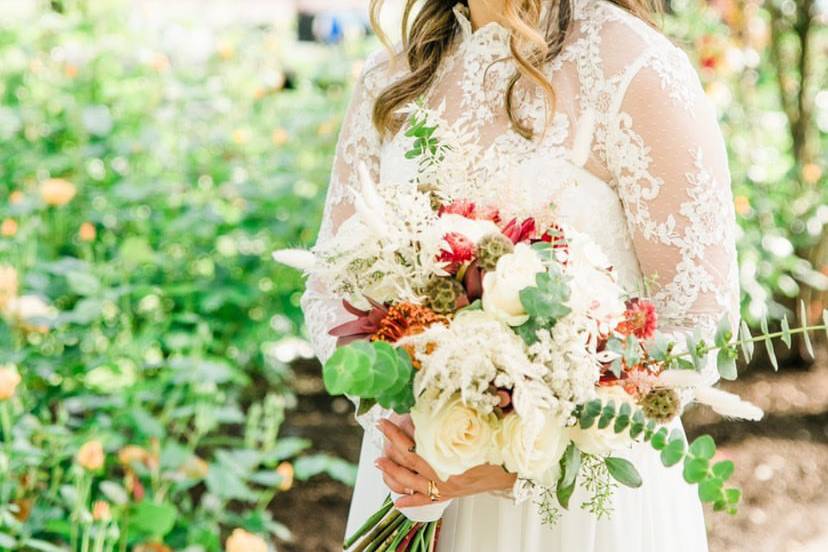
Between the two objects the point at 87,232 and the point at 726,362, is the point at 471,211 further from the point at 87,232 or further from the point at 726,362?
the point at 87,232

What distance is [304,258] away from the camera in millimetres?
1663

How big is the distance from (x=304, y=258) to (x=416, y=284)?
200mm

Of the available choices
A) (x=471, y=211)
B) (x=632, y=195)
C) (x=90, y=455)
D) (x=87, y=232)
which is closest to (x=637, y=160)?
(x=632, y=195)

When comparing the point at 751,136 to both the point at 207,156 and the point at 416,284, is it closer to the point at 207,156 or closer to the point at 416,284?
the point at 207,156

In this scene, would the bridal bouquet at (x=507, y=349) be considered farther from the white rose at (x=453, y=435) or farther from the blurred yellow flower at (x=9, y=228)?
the blurred yellow flower at (x=9, y=228)

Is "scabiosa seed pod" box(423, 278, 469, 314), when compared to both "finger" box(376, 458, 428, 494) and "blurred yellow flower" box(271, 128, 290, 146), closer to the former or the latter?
"finger" box(376, 458, 428, 494)

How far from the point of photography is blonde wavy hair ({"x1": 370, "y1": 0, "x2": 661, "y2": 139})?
206 cm

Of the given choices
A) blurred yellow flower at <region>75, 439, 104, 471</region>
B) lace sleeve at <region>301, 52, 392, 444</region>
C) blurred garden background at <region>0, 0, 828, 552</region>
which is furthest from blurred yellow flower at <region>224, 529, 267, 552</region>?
lace sleeve at <region>301, 52, 392, 444</region>

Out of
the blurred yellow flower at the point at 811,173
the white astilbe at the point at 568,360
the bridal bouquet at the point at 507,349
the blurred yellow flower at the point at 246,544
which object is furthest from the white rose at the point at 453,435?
the blurred yellow flower at the point at 811,173

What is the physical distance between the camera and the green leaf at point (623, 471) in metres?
1.58

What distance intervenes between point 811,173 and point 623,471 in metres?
3.74

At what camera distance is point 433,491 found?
1751 mm

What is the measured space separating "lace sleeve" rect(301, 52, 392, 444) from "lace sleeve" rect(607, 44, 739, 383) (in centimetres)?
57

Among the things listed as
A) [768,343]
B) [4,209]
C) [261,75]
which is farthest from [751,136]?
[768,343]
